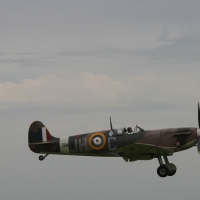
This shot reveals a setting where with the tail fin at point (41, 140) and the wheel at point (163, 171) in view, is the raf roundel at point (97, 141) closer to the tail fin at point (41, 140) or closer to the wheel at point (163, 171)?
the tail fin at point (41, 140)

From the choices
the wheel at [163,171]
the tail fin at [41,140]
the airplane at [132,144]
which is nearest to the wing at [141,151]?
the airplane at [132,144]

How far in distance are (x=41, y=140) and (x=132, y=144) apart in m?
5.75

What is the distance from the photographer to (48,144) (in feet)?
85.1

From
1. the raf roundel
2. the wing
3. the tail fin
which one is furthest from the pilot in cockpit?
the tail fin

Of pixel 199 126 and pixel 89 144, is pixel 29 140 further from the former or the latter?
pixel 199 126

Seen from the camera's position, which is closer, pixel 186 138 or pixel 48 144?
pixel 186 138

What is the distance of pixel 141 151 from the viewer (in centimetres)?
2381

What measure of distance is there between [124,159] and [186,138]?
3180mm

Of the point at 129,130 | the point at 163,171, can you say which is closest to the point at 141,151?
the point at 129,130

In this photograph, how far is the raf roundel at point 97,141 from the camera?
80.5 ft

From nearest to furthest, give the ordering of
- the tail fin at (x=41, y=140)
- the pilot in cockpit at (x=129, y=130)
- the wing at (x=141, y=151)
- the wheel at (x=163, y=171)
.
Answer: the wing at (x=141, y=151) → the wheel at (x=163, y=171) → the pilot in cockpit at (x=129, y=130) → the tail fin at (x=41, y=140)

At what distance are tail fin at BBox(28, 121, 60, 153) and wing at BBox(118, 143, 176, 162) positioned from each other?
3.71 meters

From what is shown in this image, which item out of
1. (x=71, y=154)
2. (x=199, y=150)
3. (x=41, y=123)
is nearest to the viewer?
(x=199, y=150)

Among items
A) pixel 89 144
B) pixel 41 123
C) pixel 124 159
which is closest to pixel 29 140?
pixel 41 123
